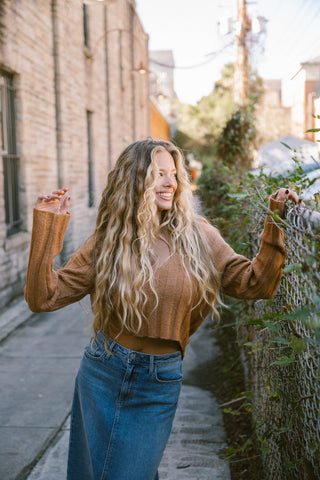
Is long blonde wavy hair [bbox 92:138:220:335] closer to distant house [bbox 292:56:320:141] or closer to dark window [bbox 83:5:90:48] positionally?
dark window [bbox 83:5:90:48]

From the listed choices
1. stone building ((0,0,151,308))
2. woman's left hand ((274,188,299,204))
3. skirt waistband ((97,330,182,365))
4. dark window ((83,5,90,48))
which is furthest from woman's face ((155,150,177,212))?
dark window ((83,5,90,48))

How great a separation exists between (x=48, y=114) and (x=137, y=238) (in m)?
7.16

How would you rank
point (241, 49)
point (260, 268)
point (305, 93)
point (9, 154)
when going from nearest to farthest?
1. point (260, 268)
2. point (9, 154)
3. point (241, 49)
4. point (305, 93)

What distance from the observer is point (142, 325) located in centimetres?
216

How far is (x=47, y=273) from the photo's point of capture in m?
2.10

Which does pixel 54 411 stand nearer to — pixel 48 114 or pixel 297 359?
pixel 297 359

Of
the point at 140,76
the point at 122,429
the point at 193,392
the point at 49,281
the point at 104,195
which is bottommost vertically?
the point at 193,392

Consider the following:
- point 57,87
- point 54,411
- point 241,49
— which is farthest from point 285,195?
point 241,49

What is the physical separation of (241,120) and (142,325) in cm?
934

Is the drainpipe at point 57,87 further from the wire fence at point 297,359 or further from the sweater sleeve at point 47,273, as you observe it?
the sweater sleeve at point 47,273

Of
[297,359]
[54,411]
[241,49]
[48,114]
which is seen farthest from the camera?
[241,49]

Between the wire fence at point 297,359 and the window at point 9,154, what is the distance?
5.26m

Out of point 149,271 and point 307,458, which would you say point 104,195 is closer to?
point 149,271

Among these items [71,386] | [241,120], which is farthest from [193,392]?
[241,120]
